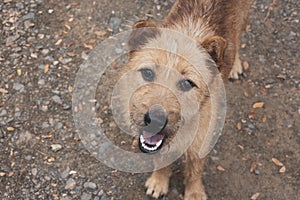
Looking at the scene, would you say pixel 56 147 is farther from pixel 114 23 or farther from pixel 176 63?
pixel 176 63

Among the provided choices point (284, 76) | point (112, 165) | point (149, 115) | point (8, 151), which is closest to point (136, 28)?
point (149, 115)

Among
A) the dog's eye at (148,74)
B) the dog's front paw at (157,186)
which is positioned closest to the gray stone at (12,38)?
the dog's front paw at (157,186)

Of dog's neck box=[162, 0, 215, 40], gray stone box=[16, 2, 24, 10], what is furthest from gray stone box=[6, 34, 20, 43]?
dog's neck box=[162, 0, 215, 40]

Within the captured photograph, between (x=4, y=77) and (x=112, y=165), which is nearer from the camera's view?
(x=112, y=165)

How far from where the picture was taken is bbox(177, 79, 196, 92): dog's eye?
4.31 meters

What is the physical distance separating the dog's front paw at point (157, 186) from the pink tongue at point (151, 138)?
124 centimetres

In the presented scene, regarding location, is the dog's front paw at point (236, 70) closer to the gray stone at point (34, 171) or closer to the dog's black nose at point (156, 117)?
the dog's black nose at point (156, 117)

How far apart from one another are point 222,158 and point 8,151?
2.70 m

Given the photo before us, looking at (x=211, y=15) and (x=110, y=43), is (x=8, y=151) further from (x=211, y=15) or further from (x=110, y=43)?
(x=211, y=15)

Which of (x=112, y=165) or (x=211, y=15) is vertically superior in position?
(x=211, y=15)

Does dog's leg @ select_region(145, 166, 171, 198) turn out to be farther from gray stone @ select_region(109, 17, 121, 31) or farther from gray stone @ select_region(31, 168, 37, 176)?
gray stone @ select_region(109, 17, 121, 31)

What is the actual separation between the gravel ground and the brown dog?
1025mm

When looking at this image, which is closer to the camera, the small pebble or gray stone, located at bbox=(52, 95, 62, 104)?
the small pebble

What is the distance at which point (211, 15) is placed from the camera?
5051 millimetres
